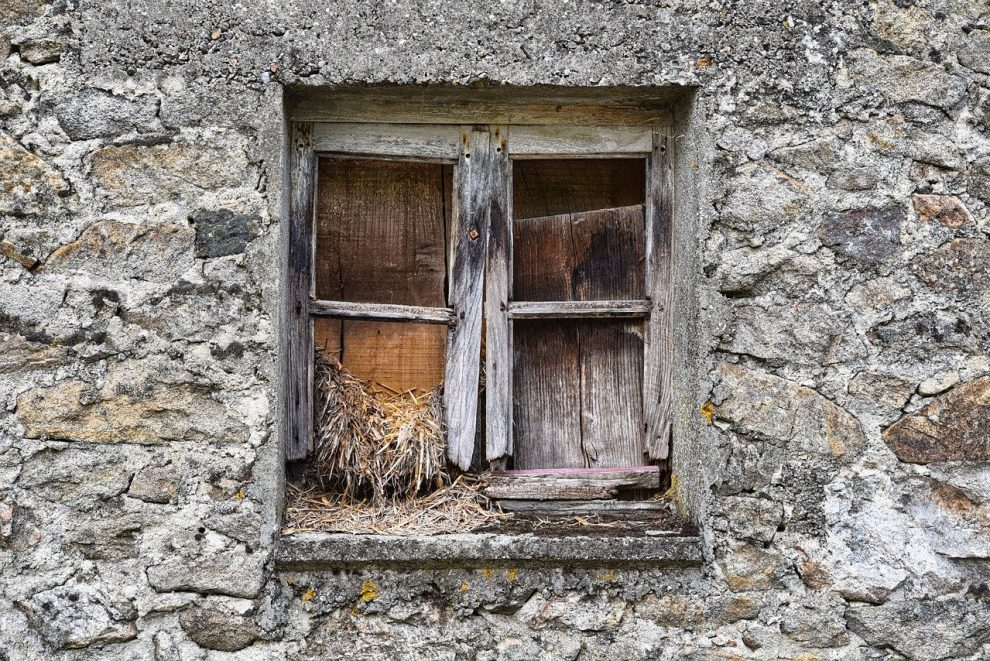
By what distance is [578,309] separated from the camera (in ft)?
8.05

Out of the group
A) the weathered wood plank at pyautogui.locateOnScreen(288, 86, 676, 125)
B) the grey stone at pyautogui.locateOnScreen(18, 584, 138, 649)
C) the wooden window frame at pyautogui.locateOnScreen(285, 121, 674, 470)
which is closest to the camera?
the grey stone at pyautogui.locateOnScreen(18, 584, 138, 649)

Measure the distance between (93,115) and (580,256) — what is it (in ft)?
4.48

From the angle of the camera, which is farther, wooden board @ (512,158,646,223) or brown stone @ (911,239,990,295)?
wooden board @ (512,158,646,223)

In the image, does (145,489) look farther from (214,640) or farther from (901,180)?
(901,180)

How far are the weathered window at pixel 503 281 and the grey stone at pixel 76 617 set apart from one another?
61 centimetres

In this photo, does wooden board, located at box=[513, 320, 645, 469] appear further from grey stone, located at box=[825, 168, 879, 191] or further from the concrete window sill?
grey stone, located at box=[825, 168, 879, 191]

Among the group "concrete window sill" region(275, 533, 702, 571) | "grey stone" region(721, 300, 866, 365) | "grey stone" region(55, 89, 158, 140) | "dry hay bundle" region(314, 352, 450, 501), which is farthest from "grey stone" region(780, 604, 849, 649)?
"grey stone" region(55, 89, 158, 140)

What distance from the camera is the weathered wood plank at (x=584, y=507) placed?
7.94ft

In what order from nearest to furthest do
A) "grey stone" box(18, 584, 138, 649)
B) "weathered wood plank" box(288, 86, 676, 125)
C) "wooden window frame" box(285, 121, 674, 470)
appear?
"grey stone" box(18, 584, 138, 649) < "weathered wood plank" box(288, 86, 676, 125) < "wooden window frame" box(285, 121, 674, 470)

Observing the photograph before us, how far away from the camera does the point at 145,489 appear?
2.18 m

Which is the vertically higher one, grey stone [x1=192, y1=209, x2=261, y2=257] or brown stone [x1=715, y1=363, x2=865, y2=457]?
grey stone [x1=192, y1=209, x2=261, y2=257]

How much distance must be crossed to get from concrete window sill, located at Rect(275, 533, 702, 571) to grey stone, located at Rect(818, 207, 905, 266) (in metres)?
0.85

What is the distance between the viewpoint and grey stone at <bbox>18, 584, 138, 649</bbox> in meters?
2.15

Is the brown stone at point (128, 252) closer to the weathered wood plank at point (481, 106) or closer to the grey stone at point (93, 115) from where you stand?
the grey stone at point (93, 115)
